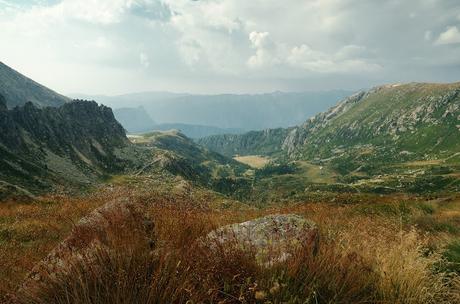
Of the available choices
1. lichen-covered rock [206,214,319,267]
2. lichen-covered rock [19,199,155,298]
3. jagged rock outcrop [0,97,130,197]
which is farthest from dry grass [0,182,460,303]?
jagged rock outcrop [0,97,130,197]

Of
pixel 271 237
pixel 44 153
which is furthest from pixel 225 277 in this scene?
pixel 44 153

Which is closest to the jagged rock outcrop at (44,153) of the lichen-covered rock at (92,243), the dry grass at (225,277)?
the lichen-covered rock at (92,243)

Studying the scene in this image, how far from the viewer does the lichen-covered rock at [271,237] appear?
19.5ft

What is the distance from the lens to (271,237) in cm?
683

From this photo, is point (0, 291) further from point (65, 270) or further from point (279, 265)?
point (279, 265)

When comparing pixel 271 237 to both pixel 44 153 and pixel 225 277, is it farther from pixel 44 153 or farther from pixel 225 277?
pixel 44 153

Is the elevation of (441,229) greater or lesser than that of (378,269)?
lesser

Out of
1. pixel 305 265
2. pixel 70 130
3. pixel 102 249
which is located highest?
pixel 102 249

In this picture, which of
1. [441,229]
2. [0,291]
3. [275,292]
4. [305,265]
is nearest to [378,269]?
[305,265]

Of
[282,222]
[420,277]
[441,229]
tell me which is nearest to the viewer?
[420,277]

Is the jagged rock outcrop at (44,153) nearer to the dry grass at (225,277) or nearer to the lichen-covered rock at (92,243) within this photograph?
the lichen-covered rock at (92,243)

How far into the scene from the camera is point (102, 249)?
517 cm

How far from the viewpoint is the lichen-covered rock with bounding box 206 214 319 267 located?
234 inches

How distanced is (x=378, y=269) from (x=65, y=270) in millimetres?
4623
